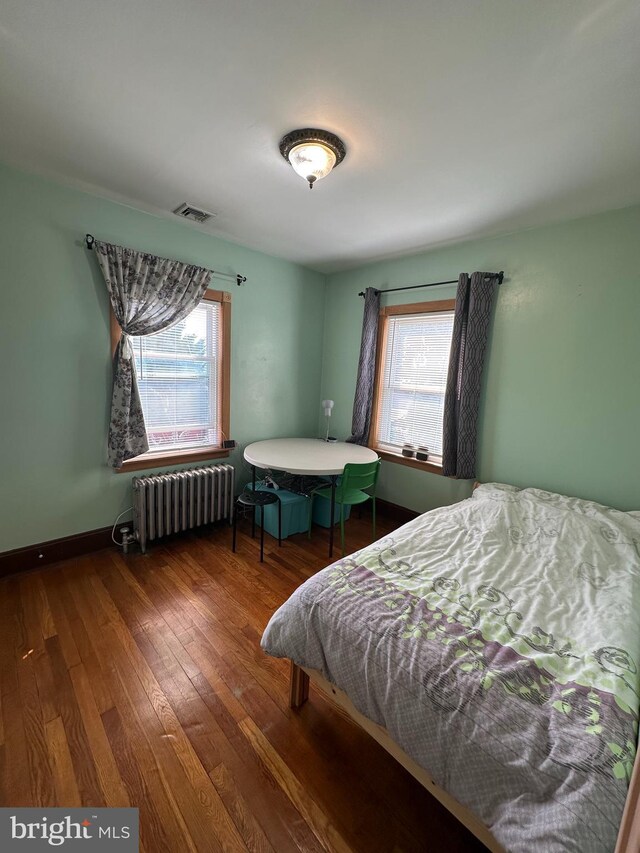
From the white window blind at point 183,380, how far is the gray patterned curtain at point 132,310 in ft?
0.55

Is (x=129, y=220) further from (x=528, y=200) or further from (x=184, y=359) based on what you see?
(x=528, y=200)

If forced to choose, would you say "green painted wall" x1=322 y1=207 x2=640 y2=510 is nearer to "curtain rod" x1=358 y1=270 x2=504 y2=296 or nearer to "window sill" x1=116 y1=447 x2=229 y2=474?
"curtain rod" x1=358 y1=270 x2=504 y2=296

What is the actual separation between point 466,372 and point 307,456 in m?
1.49

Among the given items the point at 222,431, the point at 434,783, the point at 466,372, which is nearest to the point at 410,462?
the point at 466,372

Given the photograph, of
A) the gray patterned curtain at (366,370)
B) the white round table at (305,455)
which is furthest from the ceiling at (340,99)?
the white round table at (305,455)

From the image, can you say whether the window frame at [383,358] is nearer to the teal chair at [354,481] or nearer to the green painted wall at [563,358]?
the green painted wall at [563,358]

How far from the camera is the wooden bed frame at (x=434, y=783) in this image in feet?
2.03

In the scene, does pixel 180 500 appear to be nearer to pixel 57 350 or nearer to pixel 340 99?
pixel 57 350

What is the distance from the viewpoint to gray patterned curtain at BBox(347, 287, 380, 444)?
339 centimetres

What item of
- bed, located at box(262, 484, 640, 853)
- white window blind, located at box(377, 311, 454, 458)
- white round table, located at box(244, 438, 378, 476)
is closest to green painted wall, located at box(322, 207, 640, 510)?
white window blind, located at box(377, 311, 454, 458)

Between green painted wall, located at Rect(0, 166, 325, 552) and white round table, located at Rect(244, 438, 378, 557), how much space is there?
1.08m

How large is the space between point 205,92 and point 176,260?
1.47 metres

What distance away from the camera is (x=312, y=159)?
5.40 feet

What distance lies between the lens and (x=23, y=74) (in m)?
1.34
